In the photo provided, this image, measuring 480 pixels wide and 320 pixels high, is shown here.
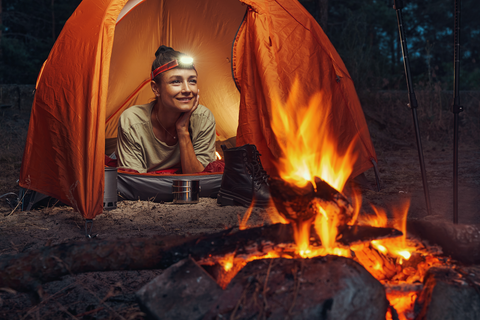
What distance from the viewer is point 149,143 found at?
3.72 meters

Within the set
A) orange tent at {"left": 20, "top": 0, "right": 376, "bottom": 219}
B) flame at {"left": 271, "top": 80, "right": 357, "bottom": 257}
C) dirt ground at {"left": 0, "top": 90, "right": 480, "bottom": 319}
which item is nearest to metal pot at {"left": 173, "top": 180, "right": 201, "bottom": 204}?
dirt ground at {"left": 0, "top": 90, "right": 480, "bottom": 319}

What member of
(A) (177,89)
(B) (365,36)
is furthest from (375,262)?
(B) (365,36)

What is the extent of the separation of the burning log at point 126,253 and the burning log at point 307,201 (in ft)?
0.28

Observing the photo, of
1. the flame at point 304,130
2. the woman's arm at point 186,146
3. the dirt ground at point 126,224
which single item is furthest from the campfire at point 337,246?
the woman's arm at point 186,146

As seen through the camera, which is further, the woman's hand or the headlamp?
the woman's hand

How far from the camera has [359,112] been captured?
3582 mm

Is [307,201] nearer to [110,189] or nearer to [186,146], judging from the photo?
[110,189]

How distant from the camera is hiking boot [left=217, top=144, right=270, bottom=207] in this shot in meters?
3.06

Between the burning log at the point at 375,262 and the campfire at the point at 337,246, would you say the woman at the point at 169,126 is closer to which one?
the campfire at the point at 337,246

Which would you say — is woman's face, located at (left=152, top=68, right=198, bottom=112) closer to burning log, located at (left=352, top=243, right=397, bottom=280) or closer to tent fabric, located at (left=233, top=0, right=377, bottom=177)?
tent fabric, located at (left=233, top=0, right=377, bottom=177)

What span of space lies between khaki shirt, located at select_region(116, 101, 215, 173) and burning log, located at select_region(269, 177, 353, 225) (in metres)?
2.30

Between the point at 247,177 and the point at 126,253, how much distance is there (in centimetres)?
173

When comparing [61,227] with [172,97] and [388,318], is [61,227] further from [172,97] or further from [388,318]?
[388,318]

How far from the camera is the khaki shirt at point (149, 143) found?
357cm
